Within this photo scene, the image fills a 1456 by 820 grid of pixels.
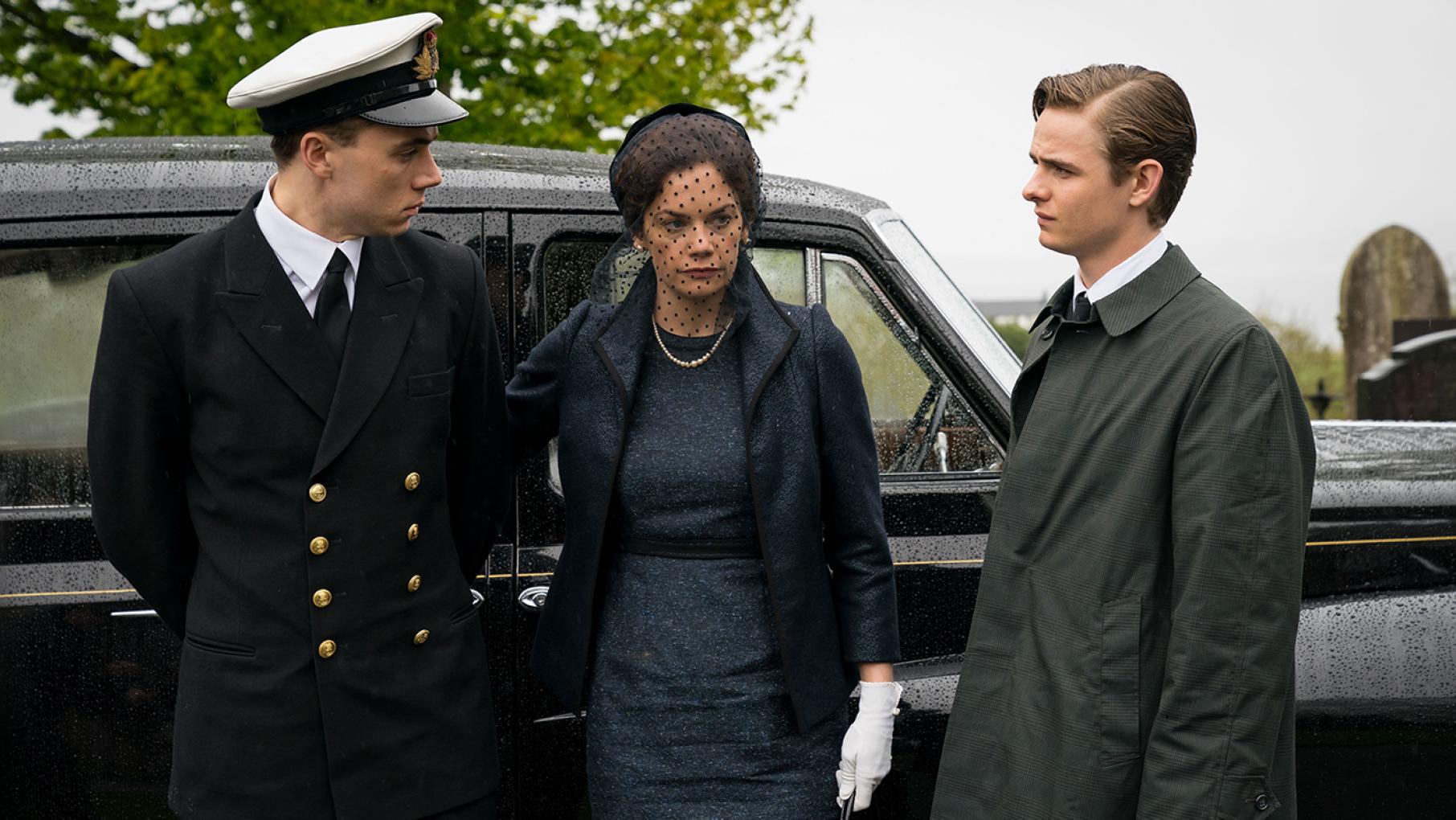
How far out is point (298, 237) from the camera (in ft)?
7.13

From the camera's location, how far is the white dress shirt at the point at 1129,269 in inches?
80.4

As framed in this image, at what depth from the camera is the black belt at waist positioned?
2.31m

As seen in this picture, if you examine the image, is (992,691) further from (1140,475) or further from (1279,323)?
(1279,323)

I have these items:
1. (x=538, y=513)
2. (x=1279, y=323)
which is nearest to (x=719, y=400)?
(x=538, y=513)

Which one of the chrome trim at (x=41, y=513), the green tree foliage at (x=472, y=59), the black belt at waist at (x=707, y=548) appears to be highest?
the green tree foliage at (x=472, y=59)

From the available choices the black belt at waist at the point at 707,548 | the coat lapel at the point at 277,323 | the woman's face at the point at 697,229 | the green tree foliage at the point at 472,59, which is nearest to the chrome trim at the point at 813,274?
the woman's face at the point at 697,229

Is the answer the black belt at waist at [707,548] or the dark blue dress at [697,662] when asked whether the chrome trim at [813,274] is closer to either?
the dark blue dress at [697,662]

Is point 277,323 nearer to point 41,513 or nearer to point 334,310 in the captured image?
point 334,310

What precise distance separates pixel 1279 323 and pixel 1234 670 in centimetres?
1530


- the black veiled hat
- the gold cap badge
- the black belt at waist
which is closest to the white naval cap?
the gold cap badge

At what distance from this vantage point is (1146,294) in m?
2.00

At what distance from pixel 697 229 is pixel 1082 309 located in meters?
0.64

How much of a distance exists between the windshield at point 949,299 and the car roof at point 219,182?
2.8 inches

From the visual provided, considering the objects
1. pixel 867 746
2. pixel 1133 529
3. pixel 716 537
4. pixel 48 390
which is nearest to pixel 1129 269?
pixel 1133 529
